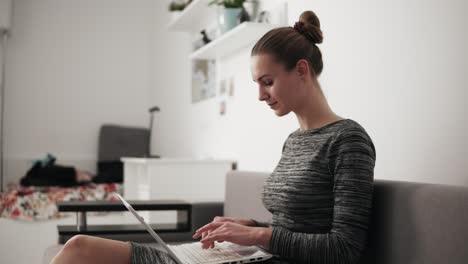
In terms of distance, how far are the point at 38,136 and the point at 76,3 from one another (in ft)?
4.37

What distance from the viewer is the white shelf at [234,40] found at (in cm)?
272

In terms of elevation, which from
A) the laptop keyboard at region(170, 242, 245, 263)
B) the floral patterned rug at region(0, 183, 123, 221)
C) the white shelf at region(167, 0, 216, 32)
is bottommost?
the floral patterned rug at region(0, 183, 123, 221)

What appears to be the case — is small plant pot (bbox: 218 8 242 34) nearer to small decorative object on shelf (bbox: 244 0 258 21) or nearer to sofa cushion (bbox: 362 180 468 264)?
small decorative object on shelf (bbox: 244 0 258 21)

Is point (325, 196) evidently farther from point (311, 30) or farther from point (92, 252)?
Result: point (92, 252)

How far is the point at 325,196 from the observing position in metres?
1.44

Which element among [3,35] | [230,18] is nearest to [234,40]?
[230,18]

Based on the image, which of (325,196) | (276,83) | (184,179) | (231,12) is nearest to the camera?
(325,196)

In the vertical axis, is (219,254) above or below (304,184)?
below

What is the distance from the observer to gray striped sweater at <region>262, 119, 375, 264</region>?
4.40 feet

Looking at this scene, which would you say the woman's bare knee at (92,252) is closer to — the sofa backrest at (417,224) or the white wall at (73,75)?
the sofa backrest at (417,224)

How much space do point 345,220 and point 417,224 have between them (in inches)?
6.8

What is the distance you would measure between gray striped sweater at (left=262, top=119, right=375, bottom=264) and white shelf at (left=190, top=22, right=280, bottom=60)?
3.96ft

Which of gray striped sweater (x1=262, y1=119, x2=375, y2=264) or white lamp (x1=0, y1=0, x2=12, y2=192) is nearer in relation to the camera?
gray striped sweater (x1=262, y1=119, x2=375, y2=264)

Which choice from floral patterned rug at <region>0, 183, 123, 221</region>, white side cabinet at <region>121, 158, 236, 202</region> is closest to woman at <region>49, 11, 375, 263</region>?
white side cabinet at <region>121, 158, 236, 202</region>
